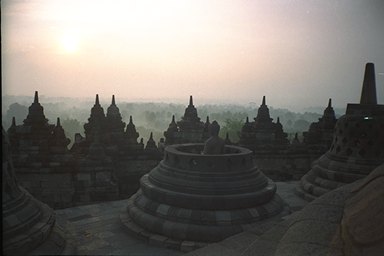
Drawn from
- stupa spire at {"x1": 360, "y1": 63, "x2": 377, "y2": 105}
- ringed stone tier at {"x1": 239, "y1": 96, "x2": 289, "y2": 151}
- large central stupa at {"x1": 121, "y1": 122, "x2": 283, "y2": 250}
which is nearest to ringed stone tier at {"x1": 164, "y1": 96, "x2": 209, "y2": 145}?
ringed stone tier at {"x1": 239, "y1": 96, "x2": 289, "y2": 151}

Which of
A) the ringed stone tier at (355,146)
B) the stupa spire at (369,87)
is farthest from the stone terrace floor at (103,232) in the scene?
the stupa spire at (369,87)

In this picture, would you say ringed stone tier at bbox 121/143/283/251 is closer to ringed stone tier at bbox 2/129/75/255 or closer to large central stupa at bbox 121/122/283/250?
large central stupa at bbox 121/122/283/250

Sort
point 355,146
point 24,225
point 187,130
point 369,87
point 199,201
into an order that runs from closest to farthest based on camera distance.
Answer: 1. point 24,225
2. point 199,201
3. point 355,146
4. point 369,87
5. point 187,130

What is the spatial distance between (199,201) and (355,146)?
622cm

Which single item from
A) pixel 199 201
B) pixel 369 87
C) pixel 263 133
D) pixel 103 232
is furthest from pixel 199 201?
pixel 263 133

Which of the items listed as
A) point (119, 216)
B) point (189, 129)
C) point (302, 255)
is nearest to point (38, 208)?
point (302, 255)

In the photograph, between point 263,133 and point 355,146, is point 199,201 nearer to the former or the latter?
point 355,146

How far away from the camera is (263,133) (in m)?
19.5

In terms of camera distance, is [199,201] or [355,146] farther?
[355,146]

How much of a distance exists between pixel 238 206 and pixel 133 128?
11.2 metres

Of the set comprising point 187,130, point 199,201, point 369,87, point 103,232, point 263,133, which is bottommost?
point 103,232

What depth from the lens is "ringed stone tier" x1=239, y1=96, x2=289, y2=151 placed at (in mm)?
18828

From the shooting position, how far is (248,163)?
8516 mm

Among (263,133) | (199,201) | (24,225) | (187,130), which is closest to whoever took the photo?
(24,225)
